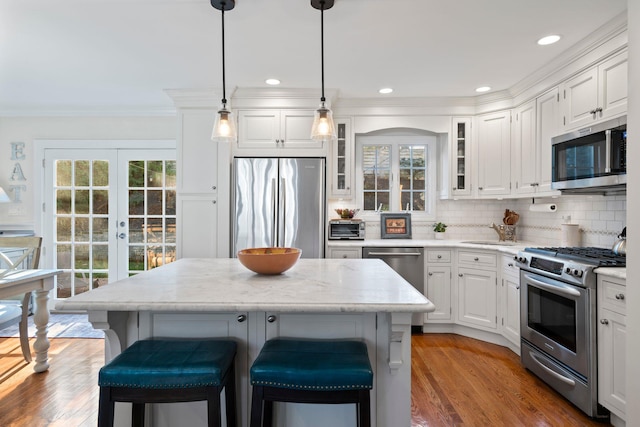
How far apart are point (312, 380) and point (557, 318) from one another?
2023 mm

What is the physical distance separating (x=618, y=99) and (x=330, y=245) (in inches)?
98.3

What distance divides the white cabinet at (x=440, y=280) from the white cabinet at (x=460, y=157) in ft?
2.52

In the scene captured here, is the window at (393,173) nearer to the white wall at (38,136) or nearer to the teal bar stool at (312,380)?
the white wall at (38,136)

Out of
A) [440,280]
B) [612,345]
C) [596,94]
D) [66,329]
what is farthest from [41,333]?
[596,94]

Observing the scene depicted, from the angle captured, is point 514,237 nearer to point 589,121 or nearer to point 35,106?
point 589,121

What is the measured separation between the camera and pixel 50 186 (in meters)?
4.35

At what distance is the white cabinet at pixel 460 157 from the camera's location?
387 centimetres

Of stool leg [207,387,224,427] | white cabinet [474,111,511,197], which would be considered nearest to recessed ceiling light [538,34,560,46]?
white cabinet [474,111,511,197]

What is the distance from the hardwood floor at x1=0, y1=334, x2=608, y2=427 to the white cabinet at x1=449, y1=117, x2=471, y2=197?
1.65 meters

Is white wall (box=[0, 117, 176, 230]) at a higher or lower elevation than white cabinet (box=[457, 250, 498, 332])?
higher

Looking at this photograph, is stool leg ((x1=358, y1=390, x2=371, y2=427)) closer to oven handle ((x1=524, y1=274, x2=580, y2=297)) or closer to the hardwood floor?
the hardwood floor

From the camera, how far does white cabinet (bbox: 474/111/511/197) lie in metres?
3.60

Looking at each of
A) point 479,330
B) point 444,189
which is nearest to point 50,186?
point 444,189

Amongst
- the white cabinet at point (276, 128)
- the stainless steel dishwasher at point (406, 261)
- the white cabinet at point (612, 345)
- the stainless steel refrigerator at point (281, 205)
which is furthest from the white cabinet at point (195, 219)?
the white cabinet at point (612, 345)
